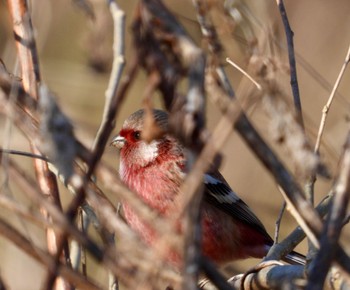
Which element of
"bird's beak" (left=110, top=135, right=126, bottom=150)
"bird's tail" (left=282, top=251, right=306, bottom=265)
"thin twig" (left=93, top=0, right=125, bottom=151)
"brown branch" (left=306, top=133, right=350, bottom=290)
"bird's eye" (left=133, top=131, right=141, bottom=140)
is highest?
"bird's eye" (left=133, top=131, right=141, bottom=140)

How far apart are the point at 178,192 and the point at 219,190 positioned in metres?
0.58

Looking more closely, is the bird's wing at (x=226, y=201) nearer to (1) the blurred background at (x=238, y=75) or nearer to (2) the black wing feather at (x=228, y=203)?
(2) the black wing feather at (x=228, y=203)

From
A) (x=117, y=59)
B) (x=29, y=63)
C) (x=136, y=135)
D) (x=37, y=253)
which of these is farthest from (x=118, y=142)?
(x=37, y=253)

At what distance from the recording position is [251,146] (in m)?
1.75

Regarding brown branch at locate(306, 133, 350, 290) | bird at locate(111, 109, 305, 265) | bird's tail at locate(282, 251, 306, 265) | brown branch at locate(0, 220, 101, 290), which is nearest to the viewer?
brown branch at locate(306, 133, 350, 290)

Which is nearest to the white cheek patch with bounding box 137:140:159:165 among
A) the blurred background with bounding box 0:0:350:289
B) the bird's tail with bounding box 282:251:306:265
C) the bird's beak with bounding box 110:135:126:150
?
the bird's beak with bounding box 110:135:126:150

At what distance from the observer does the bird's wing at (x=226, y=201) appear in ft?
16.9

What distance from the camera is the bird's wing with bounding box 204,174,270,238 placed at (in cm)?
516

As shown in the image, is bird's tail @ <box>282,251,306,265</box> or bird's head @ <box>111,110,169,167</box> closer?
bird's tail @ <box>282,251,306,265</box>

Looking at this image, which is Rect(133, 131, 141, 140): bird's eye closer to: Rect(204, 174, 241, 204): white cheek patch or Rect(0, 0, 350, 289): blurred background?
Rect(204, 174, 241, 204): white cheek patch

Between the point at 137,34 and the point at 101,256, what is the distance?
483 millimetres

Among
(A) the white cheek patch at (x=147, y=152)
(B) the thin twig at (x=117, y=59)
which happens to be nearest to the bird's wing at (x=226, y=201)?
(A) the white cheek patch at (x=147, y=152)

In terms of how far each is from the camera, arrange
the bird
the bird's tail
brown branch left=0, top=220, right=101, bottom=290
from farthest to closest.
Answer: the bird, the bird's tail, brown branch left=0, top=220, right=101, bottom=290

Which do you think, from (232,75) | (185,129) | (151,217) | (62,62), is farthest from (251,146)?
(62,62)
